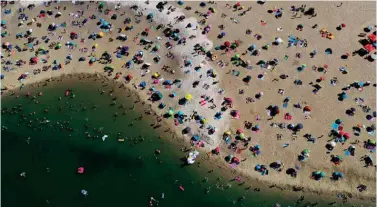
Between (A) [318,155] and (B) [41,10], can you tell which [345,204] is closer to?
(A) [318,155]

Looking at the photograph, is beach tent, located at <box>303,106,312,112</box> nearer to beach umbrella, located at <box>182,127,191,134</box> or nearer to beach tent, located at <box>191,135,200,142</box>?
beach tent, located at <box>191,135,200,142</box>

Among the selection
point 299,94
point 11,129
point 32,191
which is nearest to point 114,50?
point 11,129

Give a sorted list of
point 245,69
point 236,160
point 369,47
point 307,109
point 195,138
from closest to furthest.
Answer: point 236,160 < point 195,138 < point 307,109 < point 245,69 < point 369,47

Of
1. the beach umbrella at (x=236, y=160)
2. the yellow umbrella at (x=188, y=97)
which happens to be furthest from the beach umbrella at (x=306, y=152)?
the yellow umbrella at (x=188, y=97)

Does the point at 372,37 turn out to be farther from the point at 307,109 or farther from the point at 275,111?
the point at 275,111

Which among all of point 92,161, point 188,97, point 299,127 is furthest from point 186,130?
point 299,127

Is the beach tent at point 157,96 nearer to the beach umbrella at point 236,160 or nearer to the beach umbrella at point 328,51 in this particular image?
the beach umbrella at point 236,160

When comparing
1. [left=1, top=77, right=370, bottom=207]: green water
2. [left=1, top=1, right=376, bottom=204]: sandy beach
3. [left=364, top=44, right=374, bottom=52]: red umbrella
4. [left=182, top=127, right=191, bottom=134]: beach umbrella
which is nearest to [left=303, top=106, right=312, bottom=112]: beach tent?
[left=1, top=1, right=376, bottom=204]: sandy beach
